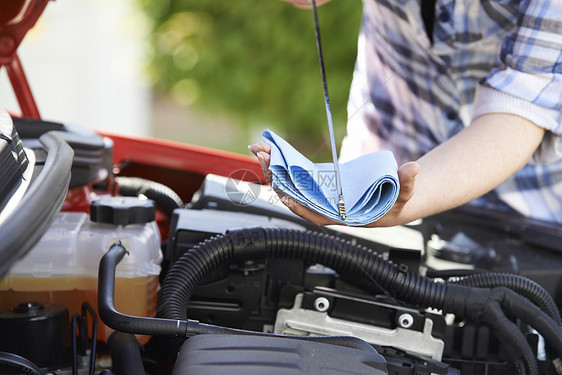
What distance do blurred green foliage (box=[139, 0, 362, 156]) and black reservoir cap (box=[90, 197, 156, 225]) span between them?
10.2 ft

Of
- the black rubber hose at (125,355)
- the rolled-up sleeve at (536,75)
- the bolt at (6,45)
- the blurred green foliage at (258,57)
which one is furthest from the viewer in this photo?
the blurred green foliage at (258,57)

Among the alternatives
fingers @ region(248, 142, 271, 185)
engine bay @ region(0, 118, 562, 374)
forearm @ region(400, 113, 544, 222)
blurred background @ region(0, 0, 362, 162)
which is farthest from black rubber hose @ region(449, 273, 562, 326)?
blurred background @ region(0, 0, 362, 162)

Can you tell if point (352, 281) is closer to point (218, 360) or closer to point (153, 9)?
point (218, 360)

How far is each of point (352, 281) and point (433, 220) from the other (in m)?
0.43

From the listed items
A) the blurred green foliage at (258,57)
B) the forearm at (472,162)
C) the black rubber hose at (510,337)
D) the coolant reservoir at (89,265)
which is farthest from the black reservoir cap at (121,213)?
the blurred green foliage at (258,57)

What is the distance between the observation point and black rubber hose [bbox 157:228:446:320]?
2.82 ft

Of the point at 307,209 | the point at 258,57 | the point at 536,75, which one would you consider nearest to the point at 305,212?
the point at 307,209

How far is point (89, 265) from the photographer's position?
2.90 ft

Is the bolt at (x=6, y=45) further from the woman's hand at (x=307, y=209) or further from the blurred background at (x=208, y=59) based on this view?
the blurred background at (x=208, y=59)

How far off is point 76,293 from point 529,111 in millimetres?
699

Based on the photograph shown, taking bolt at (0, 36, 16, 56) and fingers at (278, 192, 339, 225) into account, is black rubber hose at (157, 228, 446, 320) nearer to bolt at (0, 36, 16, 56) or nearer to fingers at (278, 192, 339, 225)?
fingers at (278, 192, 339, 225)

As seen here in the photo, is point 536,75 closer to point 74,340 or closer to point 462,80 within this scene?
point 462,80

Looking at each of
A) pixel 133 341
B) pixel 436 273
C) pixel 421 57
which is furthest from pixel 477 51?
pixel 133 341

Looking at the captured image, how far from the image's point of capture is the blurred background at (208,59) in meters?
4.20
